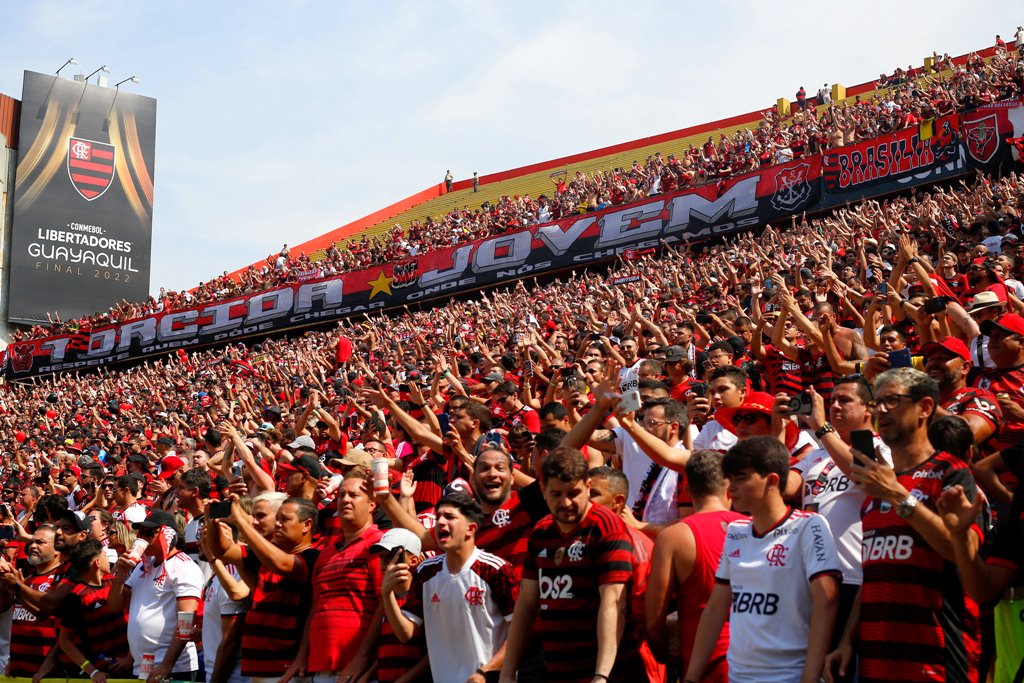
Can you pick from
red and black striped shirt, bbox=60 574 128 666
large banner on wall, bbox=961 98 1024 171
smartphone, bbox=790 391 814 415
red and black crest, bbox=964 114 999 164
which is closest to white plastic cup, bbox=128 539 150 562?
red and black striped shirt, bbox=60 574 128 666

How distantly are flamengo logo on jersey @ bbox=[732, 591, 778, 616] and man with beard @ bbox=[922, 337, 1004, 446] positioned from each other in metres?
1.54

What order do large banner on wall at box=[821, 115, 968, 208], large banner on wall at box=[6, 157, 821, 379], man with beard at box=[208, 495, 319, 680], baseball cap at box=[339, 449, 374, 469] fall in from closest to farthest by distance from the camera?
1. man with beard at box=[208, 495, 319, 680]
2. baseball cap at box=[339, 449, 374, 469]
3. large banner on wall at box=[821, 115, 968, 208]
4. large banner on wall at box=[6, 157, 821, 379]

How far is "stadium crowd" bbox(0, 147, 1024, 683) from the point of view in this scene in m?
3.75

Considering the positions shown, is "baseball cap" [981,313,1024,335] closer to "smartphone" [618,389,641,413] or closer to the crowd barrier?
"smartphone" [618,389,641,413]

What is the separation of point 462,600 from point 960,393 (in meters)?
2.66

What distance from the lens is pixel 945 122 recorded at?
65.4ft

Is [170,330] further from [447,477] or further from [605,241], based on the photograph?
[447,477]

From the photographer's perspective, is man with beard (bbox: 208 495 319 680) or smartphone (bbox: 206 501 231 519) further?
man with beard (bbox: 208 495 319 680)

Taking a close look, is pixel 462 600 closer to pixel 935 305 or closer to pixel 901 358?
pixel 901 358

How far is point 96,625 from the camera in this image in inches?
289

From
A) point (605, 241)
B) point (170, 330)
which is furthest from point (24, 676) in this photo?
point (170, 330)

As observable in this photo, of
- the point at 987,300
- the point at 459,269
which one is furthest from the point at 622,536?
the point at 459,269

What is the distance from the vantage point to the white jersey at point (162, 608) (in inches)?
262

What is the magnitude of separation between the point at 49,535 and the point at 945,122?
1705 centimetres
